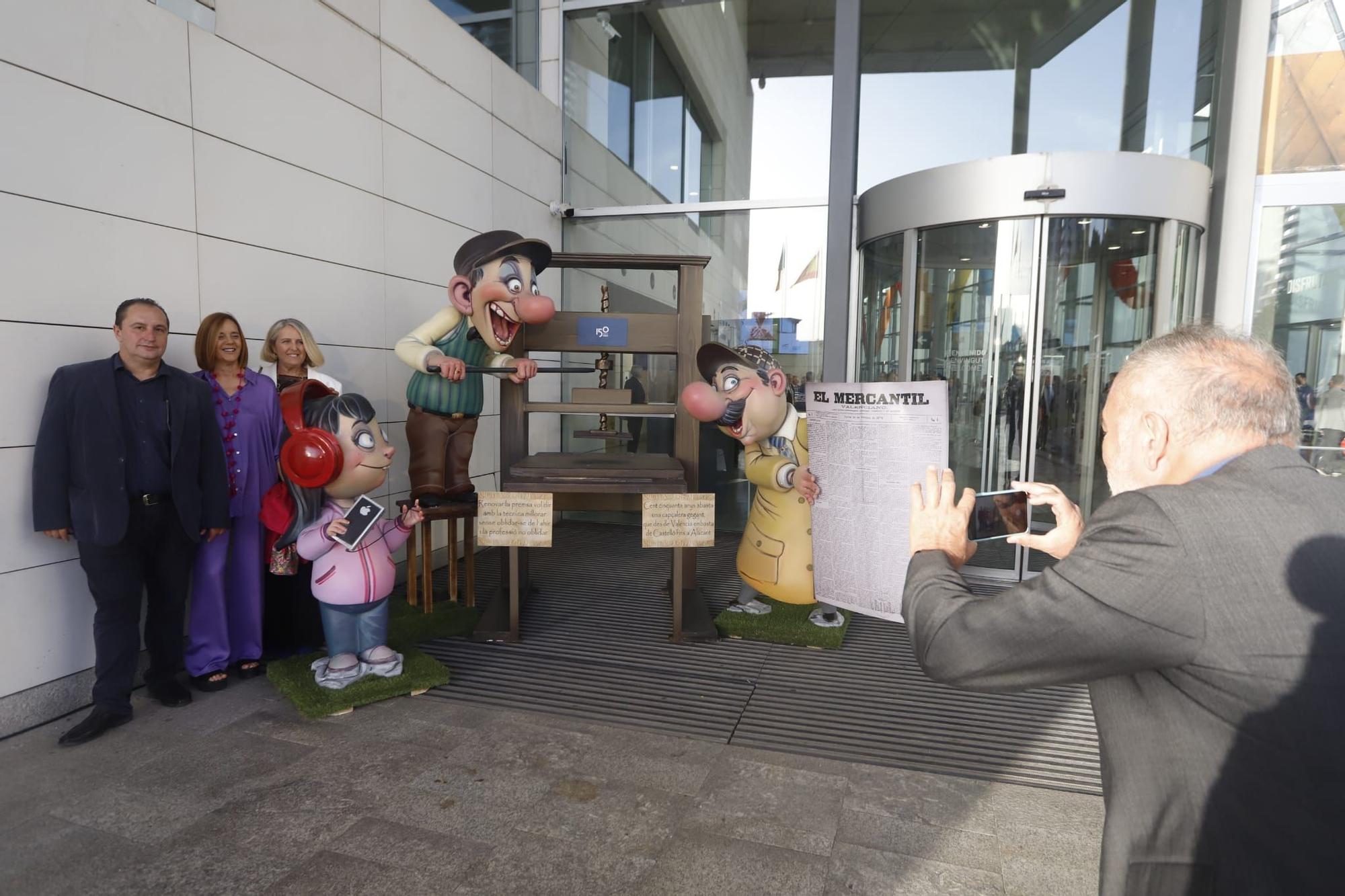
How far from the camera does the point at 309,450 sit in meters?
2.94

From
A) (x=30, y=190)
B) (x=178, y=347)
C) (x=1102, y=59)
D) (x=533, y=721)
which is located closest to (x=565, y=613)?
(x=533, y=721)

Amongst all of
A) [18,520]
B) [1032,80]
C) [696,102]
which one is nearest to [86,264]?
[18,520]

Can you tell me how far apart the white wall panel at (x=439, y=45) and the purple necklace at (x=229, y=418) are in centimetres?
251

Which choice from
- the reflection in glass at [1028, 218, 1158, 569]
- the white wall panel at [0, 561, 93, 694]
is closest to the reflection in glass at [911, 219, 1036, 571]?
the reflection in glass at [1028, 218, 1158, 569]

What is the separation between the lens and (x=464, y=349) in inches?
156

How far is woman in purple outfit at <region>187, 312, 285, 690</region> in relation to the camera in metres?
3.22

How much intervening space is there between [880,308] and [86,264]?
4.55m

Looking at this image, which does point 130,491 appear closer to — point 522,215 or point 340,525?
point 340,525

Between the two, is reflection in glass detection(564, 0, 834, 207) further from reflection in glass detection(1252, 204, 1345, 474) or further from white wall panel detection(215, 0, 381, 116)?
reflection in glass detection(1252, 204, 1345, 474)

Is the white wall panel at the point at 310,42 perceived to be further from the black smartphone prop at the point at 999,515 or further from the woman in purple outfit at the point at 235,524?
the black smartphone prop at the point at 999,515

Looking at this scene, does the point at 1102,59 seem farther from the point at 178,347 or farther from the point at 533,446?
the point at 178,347

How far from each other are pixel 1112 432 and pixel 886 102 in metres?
5.21

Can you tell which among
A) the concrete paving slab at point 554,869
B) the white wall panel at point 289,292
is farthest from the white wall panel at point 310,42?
the concrete paving slab at point 554,869

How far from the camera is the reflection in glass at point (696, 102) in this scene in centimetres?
609
